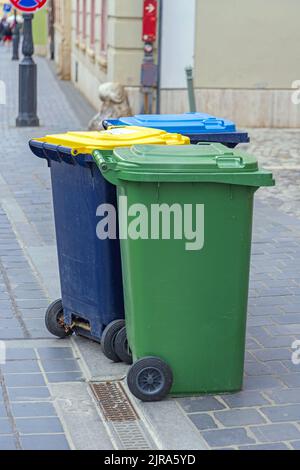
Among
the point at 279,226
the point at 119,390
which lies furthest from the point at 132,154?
the point at 279,226

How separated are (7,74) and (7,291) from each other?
23691 millimetres

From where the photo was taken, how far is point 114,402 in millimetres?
5332

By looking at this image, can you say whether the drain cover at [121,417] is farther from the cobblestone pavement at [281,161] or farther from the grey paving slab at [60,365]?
the cobblestone pavement at [281,161]

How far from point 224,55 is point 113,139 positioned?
12.4 m

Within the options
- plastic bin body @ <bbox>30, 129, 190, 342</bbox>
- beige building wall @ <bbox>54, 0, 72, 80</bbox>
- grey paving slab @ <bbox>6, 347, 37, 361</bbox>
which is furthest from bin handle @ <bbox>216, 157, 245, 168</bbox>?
beige building wall @ <bbox>54, 0, 72, 80</bbox>

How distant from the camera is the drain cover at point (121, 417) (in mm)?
4805

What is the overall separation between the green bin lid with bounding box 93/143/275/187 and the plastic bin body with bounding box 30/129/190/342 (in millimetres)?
290

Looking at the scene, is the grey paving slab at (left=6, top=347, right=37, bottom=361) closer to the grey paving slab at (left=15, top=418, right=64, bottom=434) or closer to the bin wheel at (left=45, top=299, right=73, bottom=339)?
the bin wheel at (left=45, top=299, right=73, bottom=339)

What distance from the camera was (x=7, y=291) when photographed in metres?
7.41

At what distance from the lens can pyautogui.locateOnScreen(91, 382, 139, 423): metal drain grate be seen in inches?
202

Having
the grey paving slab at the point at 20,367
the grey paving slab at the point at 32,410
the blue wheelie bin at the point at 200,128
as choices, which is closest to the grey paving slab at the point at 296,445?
the grey paving slab at the point at 32,410

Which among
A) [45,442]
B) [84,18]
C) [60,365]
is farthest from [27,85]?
[45,442]

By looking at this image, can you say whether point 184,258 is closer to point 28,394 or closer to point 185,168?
point 185,168
